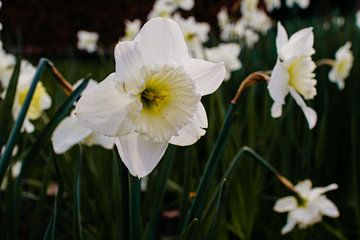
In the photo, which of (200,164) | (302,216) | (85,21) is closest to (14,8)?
(85,21)

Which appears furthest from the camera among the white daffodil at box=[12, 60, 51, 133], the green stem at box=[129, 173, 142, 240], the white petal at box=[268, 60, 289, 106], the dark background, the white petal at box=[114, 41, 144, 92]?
the dark background

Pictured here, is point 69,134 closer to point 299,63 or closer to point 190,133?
point 190,133

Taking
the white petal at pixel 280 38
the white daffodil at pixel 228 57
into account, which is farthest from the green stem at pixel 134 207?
the white daffodil at pixel 228 57

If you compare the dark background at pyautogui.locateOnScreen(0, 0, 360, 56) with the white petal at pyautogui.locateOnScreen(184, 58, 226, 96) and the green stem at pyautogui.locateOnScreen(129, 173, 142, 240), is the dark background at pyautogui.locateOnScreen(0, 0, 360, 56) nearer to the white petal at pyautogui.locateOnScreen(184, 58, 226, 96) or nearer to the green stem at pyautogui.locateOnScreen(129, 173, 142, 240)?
the green stem at pyautogui.locateOnScreen(129, 173, 142, 240)

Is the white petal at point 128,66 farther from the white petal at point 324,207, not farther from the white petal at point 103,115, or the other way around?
the white petal at point 324,207

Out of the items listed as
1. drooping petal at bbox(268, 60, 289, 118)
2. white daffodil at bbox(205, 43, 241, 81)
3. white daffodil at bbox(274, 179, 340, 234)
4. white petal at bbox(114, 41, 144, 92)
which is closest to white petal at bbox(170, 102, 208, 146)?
white petal at bbox(114, 41, 144, 92)

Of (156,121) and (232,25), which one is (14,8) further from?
(156,121)
